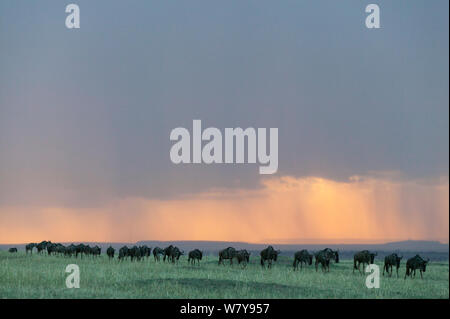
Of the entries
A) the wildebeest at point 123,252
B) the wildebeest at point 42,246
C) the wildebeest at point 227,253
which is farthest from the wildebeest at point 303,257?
the wildebeest at point 42,246

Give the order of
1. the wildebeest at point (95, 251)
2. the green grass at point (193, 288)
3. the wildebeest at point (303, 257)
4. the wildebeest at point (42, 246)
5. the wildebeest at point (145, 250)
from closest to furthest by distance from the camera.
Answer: the green grass at point (193, 288) < the wildebeest at point (303, 257) < the wildebeest at point (145, 250) < the wildebeest at point (95, 251) < the wildebeest at point (42, 246)

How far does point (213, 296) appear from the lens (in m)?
33.7

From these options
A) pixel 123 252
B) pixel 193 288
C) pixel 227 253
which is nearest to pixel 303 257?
pixel 227 253

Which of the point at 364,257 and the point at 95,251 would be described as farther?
the point at 95,251

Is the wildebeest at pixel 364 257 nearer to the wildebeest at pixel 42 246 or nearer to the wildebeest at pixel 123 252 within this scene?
the wildebeest at pixel 123 252

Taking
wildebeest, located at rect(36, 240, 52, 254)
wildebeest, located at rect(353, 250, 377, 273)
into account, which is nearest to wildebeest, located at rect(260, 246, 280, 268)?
Result: wildebeest, located at rect(353, 250, 377, 273)

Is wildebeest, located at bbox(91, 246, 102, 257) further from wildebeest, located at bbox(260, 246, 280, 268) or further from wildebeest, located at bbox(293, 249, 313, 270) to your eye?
wildebeest, located at bbox(293, 249, 313, 270)

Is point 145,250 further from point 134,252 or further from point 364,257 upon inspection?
point 364,257

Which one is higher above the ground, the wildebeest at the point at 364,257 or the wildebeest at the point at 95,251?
the wildebeest at the point at 364,257

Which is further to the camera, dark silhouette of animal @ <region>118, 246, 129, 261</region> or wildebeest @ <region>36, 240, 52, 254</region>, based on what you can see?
wildebeest @ <region>36, 240, 52, 254</region>

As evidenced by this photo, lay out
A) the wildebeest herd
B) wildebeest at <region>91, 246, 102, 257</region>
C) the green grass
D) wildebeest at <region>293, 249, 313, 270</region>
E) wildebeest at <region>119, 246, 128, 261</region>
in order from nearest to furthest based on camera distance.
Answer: the green grass
the wildebeest herd
wildebeest at <region>293, 249, 313, 270</region>
wildebeest at <region>119, 246, 128, 261</region>
wildebeest at <region>91, 246, 102, 257</region>

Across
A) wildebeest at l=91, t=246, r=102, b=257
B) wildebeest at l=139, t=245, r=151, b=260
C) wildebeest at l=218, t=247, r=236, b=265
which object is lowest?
wildebeest at l=91, t=246, r=102, b=257
